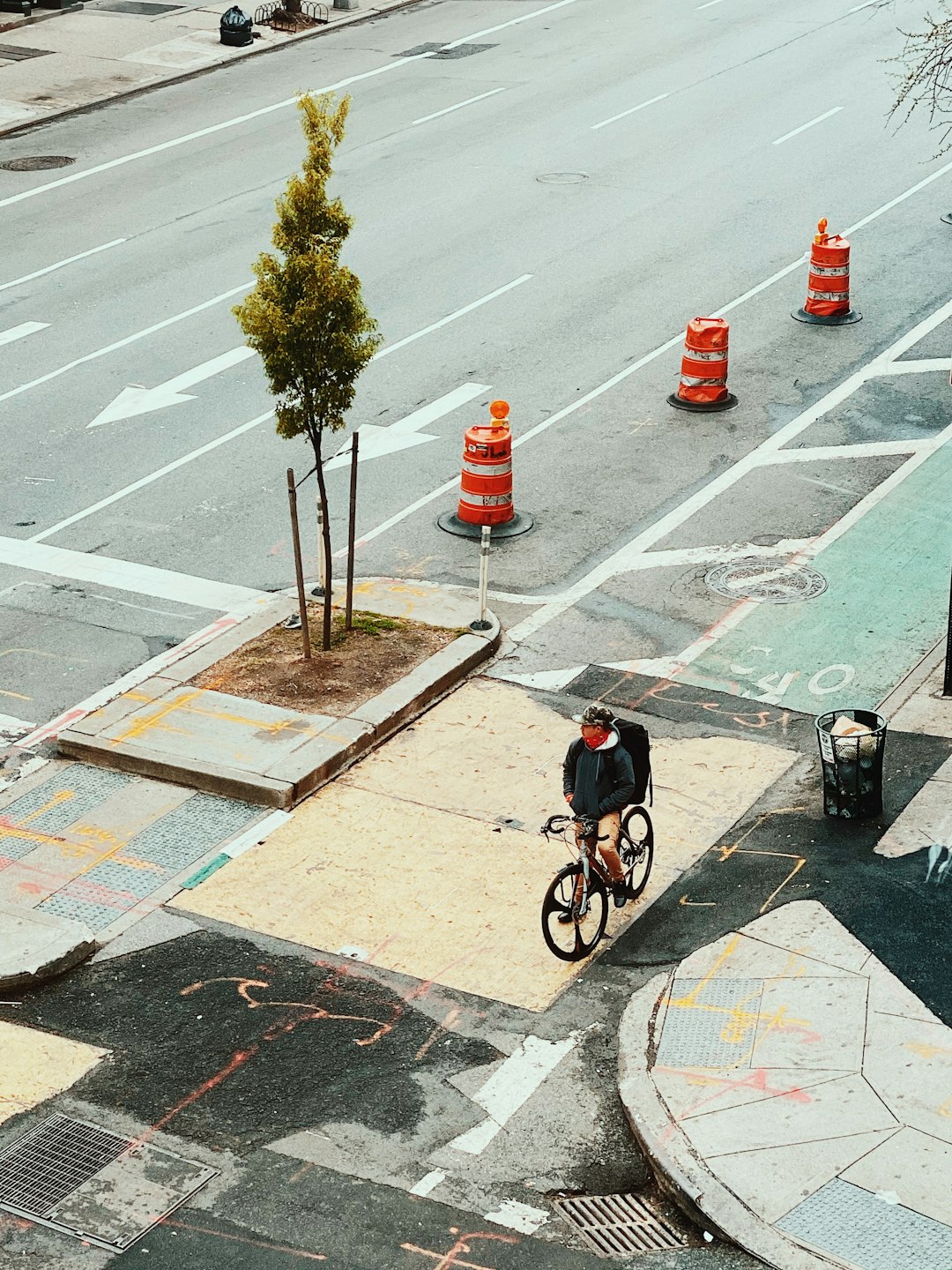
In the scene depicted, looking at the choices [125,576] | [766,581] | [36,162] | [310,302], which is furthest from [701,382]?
[36,162]

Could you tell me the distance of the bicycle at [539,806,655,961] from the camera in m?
10.0

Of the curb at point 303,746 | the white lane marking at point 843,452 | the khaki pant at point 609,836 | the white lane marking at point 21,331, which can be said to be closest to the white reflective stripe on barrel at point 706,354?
the white lane marking at point 843,452

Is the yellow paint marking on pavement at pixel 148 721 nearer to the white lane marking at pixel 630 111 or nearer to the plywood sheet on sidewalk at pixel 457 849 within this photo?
the plywood sheet on sidewalk at pixel 457 849

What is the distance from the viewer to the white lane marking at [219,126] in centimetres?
2797

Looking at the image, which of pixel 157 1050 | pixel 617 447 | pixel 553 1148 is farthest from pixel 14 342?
pixel 553 1148

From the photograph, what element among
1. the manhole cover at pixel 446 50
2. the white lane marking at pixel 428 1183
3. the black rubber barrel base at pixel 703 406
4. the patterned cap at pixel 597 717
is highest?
the manhole cover at pixel 446 50

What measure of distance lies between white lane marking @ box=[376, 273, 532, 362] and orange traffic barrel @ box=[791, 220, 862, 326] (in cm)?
376

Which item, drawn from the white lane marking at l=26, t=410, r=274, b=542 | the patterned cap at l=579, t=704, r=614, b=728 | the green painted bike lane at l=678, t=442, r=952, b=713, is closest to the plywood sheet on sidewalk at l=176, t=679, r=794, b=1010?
the green painted bike lane at l=678, t=442, r=952, b=713

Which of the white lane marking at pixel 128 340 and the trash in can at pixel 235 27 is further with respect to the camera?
the trash in can at pixel 235 27

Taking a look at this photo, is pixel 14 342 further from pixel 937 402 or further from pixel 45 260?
pixel 937 402

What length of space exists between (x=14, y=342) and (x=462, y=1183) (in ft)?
49.6

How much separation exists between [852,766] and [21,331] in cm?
1370

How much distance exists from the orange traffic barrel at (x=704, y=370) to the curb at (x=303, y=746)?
19.2 feet

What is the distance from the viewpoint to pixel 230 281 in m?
22.8
